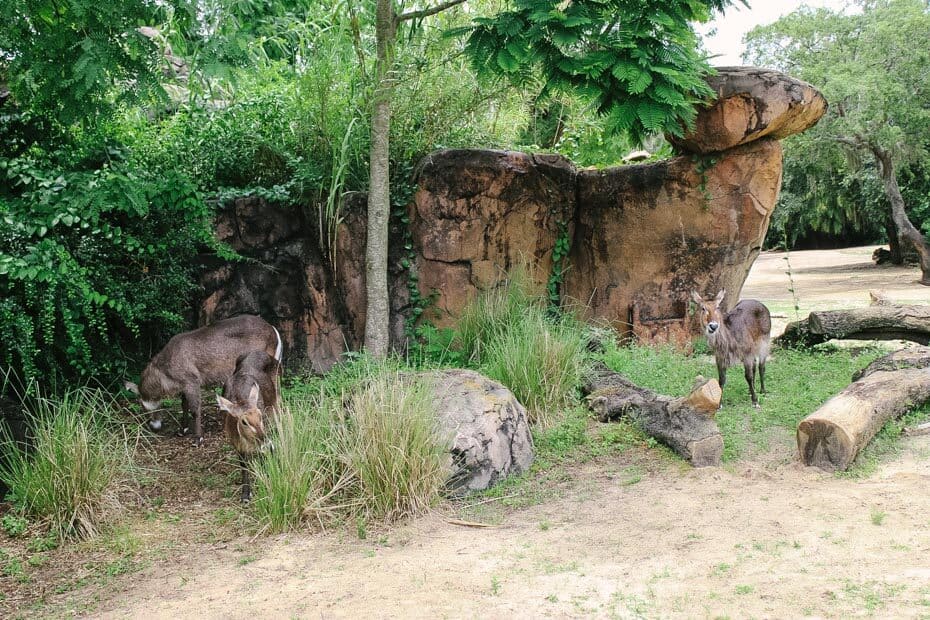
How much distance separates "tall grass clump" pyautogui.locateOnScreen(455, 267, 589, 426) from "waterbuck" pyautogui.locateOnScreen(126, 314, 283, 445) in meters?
1.92

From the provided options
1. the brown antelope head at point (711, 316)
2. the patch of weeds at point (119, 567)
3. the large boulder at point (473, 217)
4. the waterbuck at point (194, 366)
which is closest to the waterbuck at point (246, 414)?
the patch of weeds at point (119, 567)

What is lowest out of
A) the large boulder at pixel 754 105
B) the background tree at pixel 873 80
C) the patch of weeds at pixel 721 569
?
the patch of weeds at pixel 721 569

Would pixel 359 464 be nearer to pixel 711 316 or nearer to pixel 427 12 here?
pixel 711 316

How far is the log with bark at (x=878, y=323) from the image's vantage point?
815 cm

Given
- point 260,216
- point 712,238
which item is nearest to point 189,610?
point 260,216

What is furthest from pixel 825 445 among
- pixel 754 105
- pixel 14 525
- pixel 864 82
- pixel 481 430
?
pixel 864 82

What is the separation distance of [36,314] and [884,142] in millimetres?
17808

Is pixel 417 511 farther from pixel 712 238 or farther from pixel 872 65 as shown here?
pixel 872 65

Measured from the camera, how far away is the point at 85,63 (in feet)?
17.2

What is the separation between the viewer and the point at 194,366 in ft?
22.5

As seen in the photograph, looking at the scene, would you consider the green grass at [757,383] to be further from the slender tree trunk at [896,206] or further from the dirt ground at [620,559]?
the slender tree trunk at [896,206]

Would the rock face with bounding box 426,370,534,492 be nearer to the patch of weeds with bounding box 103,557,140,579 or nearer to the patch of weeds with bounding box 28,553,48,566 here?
the patch of weeds with bounding box 103,557,140,579

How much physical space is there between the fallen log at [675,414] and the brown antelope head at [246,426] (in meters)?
2.76

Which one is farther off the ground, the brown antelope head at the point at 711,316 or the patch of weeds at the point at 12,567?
the brown antelope head at the point at 711,316
